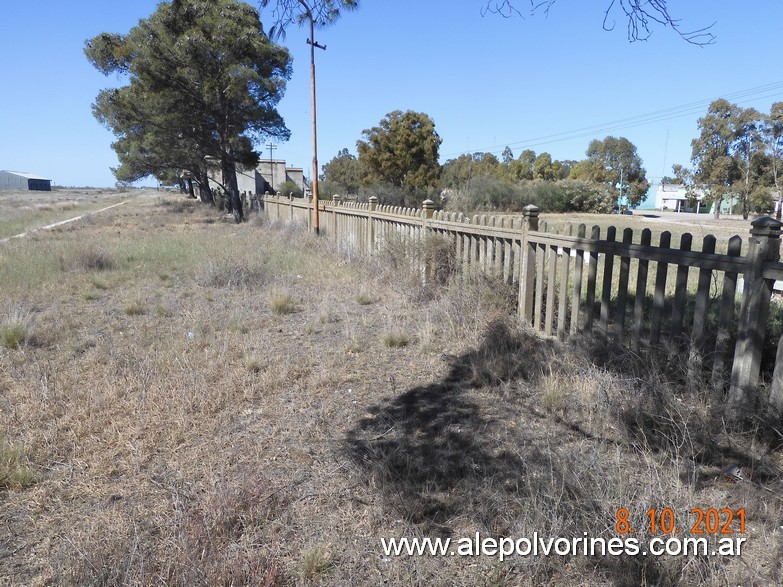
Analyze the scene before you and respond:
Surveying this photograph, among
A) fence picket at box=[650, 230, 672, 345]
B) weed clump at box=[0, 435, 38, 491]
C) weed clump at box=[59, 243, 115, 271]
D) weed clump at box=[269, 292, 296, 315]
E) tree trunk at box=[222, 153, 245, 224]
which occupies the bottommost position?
weed clump at box=[0, 435, 38, 491]

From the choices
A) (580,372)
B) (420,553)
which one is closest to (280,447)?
(420,553)

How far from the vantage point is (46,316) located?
6949 millimetres

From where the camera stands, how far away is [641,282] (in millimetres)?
4449

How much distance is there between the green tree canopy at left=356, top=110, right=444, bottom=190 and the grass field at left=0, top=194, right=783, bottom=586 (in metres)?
39.2

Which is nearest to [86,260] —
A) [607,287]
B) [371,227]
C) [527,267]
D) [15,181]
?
[371,227]

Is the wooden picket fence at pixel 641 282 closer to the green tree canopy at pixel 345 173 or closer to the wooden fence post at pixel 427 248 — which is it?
the wooden fence post at pixel 427 248

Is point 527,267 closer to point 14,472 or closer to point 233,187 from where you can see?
point 14,472

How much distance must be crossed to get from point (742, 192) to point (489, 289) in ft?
168

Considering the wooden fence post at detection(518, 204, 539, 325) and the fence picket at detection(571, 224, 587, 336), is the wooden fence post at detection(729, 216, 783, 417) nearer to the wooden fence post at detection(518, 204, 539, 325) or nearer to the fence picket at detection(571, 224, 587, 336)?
the fence picket at detection(571, 224, 587, 336)

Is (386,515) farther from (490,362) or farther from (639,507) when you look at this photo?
(490,362)

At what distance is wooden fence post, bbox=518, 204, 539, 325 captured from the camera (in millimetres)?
5891

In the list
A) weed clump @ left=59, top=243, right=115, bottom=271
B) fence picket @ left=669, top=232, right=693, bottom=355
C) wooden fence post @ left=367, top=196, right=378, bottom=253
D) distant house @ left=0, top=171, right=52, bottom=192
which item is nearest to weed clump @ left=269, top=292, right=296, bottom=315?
wooden fence post @ left=367, top=196, right=378, bottom=253

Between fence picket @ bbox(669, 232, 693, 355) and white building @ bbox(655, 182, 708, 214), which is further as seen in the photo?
white building @ bbox(655, 182, 708, 214)

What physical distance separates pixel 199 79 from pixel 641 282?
23287mm
